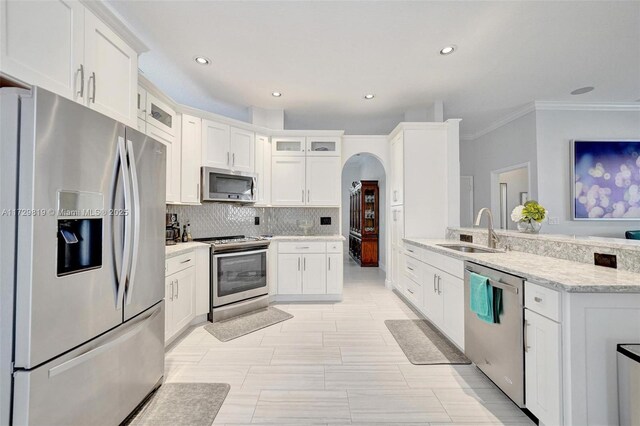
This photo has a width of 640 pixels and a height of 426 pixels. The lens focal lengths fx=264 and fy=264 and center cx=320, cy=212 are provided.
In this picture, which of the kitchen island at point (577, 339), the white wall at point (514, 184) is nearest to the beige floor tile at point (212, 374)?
the kitchen island at point (577, 339)

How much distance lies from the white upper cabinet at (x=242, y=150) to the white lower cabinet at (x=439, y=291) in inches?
101

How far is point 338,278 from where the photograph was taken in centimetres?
383

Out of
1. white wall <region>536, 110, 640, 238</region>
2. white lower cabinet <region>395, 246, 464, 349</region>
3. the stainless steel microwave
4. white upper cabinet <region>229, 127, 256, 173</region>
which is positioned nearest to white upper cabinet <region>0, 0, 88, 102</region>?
the stainless steel microwave

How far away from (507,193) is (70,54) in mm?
7743

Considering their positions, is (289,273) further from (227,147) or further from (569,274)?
(569,274)

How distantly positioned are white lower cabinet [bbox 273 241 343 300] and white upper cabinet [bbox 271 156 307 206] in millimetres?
706

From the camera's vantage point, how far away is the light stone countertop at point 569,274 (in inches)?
51.4

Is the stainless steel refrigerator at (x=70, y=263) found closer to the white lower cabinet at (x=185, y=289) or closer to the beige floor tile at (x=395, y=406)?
the white lower cabinet at (x=185, y=289)

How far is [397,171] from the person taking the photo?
13.6 ft

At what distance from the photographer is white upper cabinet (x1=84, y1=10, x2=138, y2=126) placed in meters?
1.58

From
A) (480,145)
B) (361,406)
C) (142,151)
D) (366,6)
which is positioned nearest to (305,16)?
(366,6)

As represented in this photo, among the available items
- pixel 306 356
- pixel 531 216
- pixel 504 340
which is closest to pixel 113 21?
pixel 306 356

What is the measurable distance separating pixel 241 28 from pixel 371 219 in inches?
203

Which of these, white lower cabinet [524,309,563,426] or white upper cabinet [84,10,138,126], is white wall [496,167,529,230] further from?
white upper cabinet [84,10,138,126]
